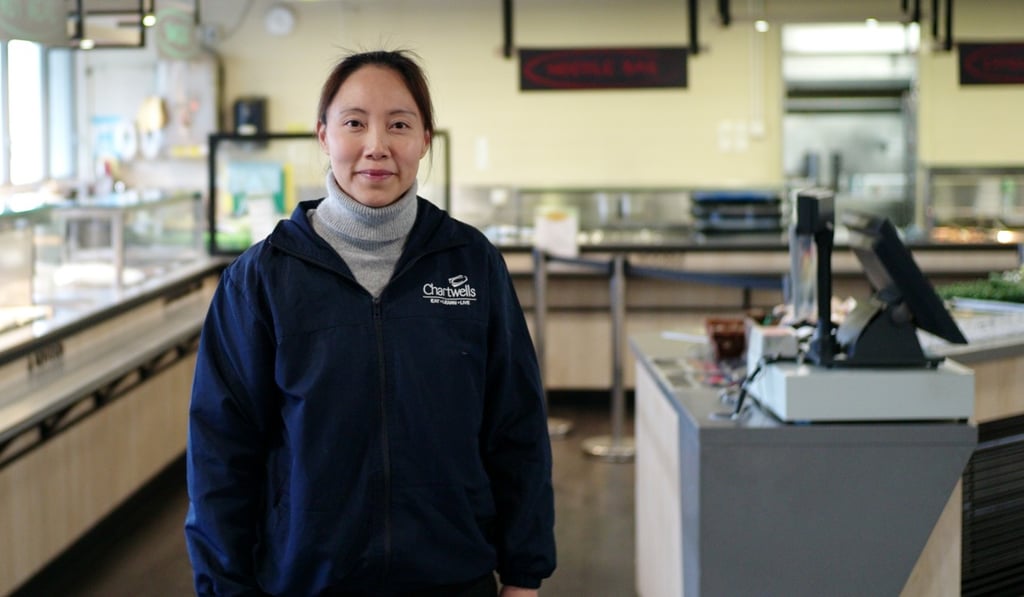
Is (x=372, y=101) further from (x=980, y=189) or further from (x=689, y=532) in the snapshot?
(x=980, y=189)

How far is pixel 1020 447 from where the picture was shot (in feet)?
12.5

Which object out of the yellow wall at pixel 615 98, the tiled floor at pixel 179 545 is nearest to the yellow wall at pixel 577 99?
the yellow wall at pixel 615 98

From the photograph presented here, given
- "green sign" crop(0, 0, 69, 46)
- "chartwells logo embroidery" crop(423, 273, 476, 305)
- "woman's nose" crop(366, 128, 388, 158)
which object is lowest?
"chartwells logo embroidery" crop(423, 273, 476, 305)

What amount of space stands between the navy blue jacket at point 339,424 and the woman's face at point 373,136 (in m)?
0.09

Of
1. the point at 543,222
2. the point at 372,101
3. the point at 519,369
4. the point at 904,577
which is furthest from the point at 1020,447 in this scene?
the point at 543,222

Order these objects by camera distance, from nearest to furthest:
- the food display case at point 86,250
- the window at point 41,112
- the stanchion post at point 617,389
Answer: the food display case at point 86,250, the stanchion post at point 617,389, the window at point 41,112

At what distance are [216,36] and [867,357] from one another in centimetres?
855

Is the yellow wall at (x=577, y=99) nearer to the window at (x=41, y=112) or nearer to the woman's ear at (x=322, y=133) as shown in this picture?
the window at (x=41, y=112)

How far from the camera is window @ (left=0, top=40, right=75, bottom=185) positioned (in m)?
9.30

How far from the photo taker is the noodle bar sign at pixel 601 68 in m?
8.55

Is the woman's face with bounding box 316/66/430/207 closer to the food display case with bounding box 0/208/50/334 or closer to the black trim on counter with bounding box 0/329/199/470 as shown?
the black trim on counter with bounding box 0/329/199/470

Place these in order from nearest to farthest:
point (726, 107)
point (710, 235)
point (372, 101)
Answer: point (372, 101), point (710, 235), point (726, 107)

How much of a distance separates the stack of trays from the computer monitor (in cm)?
538

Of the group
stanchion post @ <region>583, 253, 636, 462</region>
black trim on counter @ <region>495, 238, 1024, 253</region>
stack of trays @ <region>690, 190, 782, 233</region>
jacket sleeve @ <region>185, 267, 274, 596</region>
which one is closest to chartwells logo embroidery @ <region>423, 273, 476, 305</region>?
jacket sleeve @ <region>185, 267, 274, 596</region>
